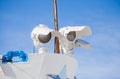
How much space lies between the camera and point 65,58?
15.1 metres

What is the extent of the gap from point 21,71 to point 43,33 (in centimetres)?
292

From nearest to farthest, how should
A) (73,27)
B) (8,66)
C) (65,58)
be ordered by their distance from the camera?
(8,66), (65,58), (73,27)

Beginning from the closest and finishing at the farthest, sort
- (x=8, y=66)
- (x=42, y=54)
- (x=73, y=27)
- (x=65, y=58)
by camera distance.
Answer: (x=8, y=66) < (x=42, y=54) < (x=65, y=58) < (x=73, y=27)

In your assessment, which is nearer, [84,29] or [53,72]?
[53,72]

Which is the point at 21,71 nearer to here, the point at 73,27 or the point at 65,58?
the point at 65,58

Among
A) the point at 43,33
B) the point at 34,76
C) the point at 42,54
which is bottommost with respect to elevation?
the point at 34,76

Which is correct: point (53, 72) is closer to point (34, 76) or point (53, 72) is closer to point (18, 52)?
point (34, 76)

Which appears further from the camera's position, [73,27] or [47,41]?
[73,27]

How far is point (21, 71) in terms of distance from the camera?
13.1 meters

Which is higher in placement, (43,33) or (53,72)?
(43,33)

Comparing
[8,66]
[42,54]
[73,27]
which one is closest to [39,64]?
[42,54]

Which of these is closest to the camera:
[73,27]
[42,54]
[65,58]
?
[42,54]

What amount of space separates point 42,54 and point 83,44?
480 centimetres

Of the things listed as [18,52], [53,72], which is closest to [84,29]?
[53,72]
